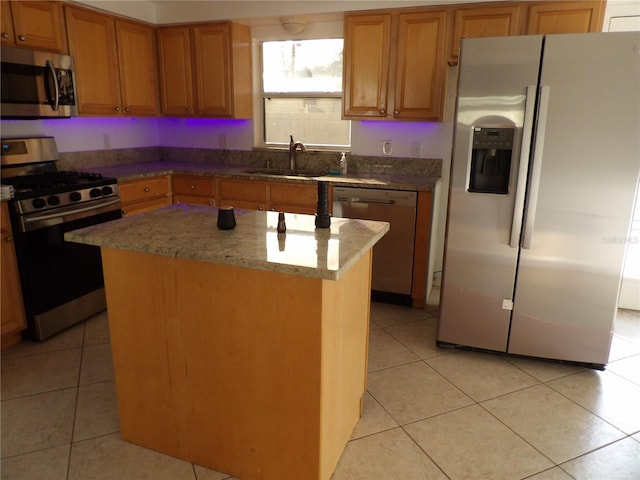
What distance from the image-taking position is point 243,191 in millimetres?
3895

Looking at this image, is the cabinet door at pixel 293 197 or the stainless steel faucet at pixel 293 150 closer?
the cabinet door at pixel 293 197

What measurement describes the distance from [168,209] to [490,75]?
186 centimetres

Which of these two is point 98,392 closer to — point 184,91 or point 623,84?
point 184,91

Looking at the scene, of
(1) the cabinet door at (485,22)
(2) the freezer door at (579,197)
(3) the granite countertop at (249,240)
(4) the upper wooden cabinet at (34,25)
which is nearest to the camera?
(3) the granite countertop at (249,240)

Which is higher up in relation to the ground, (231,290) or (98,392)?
(231,290)

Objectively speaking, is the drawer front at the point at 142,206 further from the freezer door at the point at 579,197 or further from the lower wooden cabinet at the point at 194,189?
the freezer door at the point at 579,197

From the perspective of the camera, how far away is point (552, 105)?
2412mm

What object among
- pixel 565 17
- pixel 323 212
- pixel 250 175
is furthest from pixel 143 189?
pixel 565 17

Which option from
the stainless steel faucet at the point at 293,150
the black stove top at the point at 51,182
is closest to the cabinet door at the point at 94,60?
the black stove top at the point at 51,182

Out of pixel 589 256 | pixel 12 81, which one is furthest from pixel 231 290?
pixel 12 81

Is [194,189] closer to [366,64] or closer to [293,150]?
[293,150]

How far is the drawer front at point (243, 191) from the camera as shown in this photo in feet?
12.5

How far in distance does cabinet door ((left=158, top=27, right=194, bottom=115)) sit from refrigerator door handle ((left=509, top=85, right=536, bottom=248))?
2.99 m

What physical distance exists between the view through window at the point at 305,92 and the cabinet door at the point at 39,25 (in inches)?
67.9
